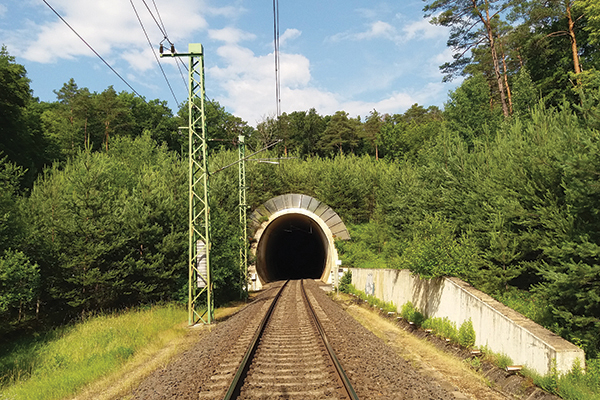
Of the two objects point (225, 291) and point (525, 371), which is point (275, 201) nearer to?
point (225, 291)

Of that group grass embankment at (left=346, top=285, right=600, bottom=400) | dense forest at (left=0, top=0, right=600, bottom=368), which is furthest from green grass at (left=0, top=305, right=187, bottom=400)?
grass embankment at (left=346, top=285, right=600, bottom=400)

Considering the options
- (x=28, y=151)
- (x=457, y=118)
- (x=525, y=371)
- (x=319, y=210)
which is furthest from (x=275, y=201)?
(x=525, y=371)

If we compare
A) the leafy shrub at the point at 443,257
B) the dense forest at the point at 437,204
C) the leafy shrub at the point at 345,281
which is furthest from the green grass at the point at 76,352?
the leafy shrub at the point at 345,281

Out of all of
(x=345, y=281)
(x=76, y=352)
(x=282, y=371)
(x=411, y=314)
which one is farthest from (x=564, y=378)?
(x=345, y=281)

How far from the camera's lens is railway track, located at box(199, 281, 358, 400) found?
6309 mm

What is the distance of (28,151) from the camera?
35.2 meters

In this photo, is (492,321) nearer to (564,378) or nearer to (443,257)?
(564,378)

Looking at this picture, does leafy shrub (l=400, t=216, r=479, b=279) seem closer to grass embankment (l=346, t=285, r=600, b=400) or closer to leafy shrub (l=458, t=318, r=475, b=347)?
grass embankment (l=346, t=285, r=600, b=400)

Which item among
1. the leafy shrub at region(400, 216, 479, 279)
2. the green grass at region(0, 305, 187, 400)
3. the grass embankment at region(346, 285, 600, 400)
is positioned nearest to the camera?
the grass embankment at region(346, 285, 600, 400)

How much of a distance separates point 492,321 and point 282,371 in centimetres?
480

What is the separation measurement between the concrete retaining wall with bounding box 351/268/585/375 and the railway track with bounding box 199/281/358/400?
3536 mm

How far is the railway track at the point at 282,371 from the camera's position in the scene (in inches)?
248

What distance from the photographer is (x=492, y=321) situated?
886 centimetres

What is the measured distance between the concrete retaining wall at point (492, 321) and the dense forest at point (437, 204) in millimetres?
854
